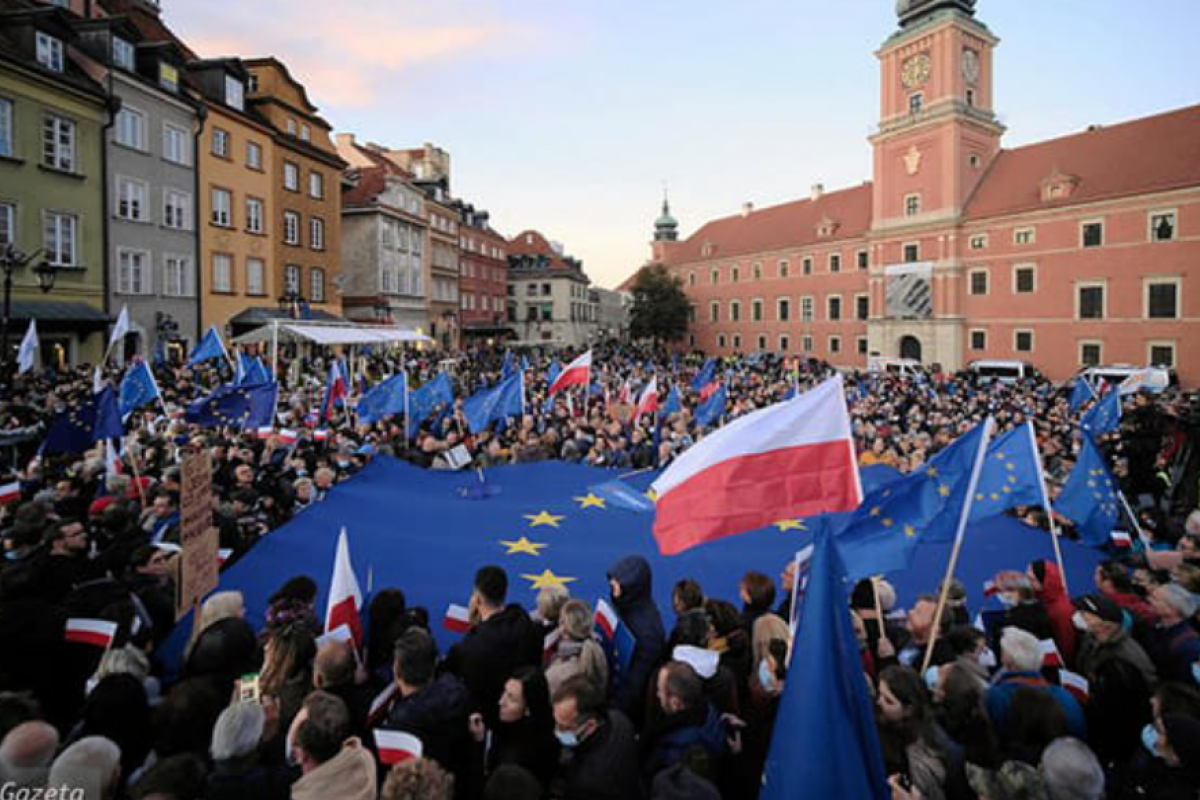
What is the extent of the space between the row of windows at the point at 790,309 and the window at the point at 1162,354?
1878 cm

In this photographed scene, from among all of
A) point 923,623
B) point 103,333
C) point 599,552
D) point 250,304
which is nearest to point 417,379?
point 103,333

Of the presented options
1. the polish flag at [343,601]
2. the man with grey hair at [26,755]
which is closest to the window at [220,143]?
the polish flag at [343,601]

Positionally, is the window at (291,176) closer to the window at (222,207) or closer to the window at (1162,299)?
the window at (222,207)

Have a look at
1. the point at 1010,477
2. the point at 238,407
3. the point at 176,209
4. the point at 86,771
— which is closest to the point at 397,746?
the point at 86,771

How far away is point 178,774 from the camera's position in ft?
9.59

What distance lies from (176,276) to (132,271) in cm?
254

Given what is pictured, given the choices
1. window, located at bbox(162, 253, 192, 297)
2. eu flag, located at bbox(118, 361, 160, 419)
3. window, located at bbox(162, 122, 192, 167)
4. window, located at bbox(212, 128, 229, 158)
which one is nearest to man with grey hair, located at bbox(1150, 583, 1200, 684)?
eu flag, located at bbox(118, 361, 160, 419)

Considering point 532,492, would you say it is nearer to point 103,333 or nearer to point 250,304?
point 103,333

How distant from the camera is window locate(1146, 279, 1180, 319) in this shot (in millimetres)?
39312

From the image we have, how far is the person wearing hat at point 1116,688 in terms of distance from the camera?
392 centimetres

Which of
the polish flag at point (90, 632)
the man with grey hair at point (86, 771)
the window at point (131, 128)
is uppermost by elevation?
the window at point (131, 128)

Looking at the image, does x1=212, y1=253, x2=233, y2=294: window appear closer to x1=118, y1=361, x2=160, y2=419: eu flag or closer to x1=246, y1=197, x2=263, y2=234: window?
x1=246, y1=197, x2=263, y2=234: window

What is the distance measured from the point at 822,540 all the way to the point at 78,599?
16.2 ft


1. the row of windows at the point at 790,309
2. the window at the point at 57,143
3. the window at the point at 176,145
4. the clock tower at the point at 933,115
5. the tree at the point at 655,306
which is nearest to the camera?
the window at the point at 57,143
